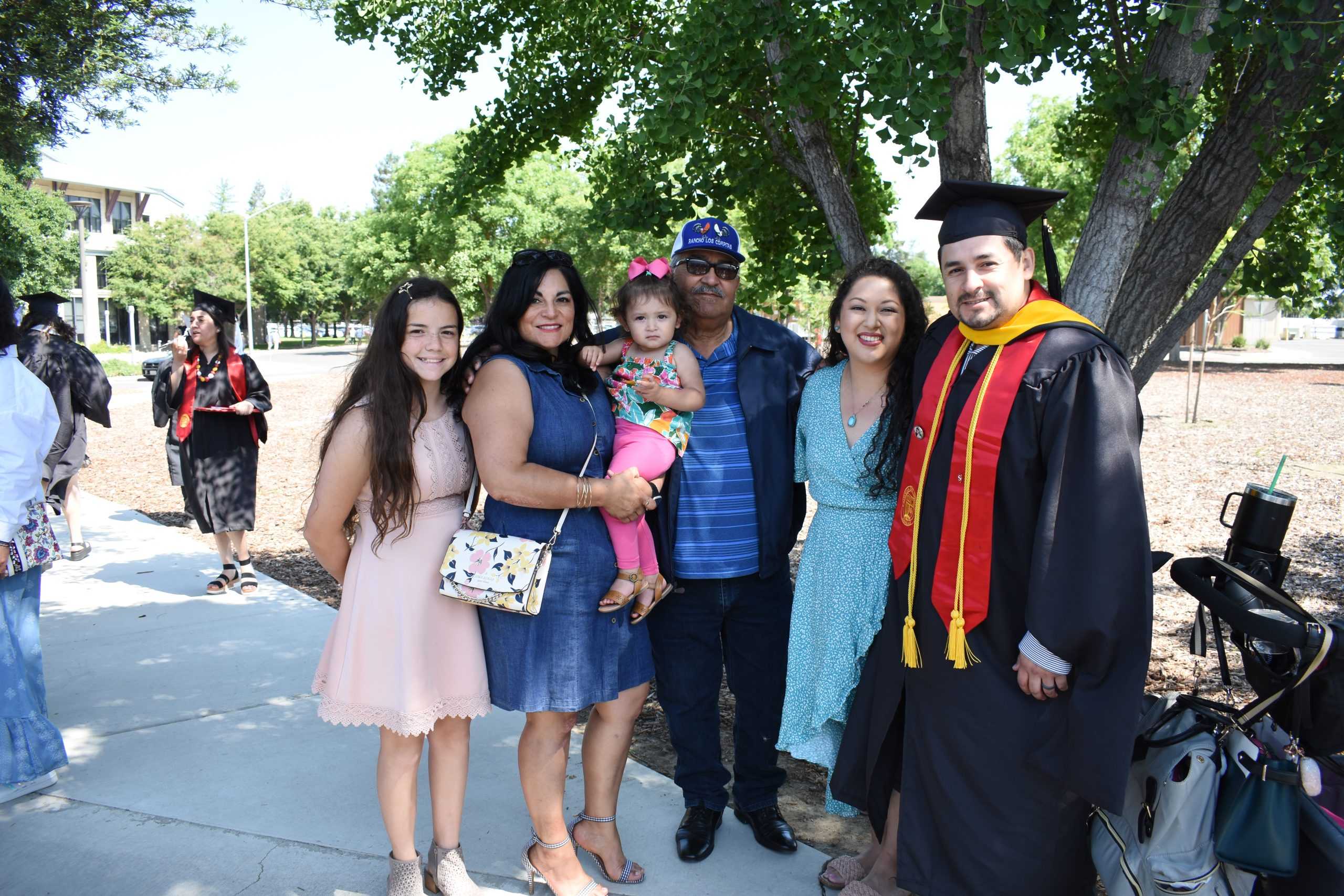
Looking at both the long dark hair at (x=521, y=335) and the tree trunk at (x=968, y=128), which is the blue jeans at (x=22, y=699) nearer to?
the long dark hair at (x=521, y=335)

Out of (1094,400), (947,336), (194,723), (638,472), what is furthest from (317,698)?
(1094,400)

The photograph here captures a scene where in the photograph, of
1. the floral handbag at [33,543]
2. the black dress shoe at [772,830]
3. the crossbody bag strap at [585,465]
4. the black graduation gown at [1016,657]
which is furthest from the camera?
the floral handbag at [33,543]

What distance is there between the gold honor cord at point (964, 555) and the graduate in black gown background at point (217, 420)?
4716 millimetres

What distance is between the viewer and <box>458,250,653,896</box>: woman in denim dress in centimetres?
270

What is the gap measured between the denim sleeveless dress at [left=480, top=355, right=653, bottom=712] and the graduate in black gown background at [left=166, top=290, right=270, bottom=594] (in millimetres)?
3741

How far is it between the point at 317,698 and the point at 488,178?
3.35 metres

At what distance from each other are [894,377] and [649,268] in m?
0.86

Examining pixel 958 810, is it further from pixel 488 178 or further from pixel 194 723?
pixel 488 178

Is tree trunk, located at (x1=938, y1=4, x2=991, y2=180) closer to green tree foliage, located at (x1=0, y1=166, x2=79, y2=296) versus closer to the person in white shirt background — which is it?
the person in white shirt background

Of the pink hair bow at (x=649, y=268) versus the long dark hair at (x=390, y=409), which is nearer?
the long dark hair at (x=390, y=409)

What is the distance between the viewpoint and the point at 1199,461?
11.7 meters

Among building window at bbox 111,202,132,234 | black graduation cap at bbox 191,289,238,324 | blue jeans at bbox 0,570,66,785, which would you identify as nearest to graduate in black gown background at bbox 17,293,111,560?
black graduation cap at bbox 191,289,238,324

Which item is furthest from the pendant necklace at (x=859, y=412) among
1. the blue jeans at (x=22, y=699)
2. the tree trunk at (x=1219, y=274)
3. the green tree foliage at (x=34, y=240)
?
the green tree foliage at (x=34, y=240)

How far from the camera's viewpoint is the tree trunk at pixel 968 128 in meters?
3.95
